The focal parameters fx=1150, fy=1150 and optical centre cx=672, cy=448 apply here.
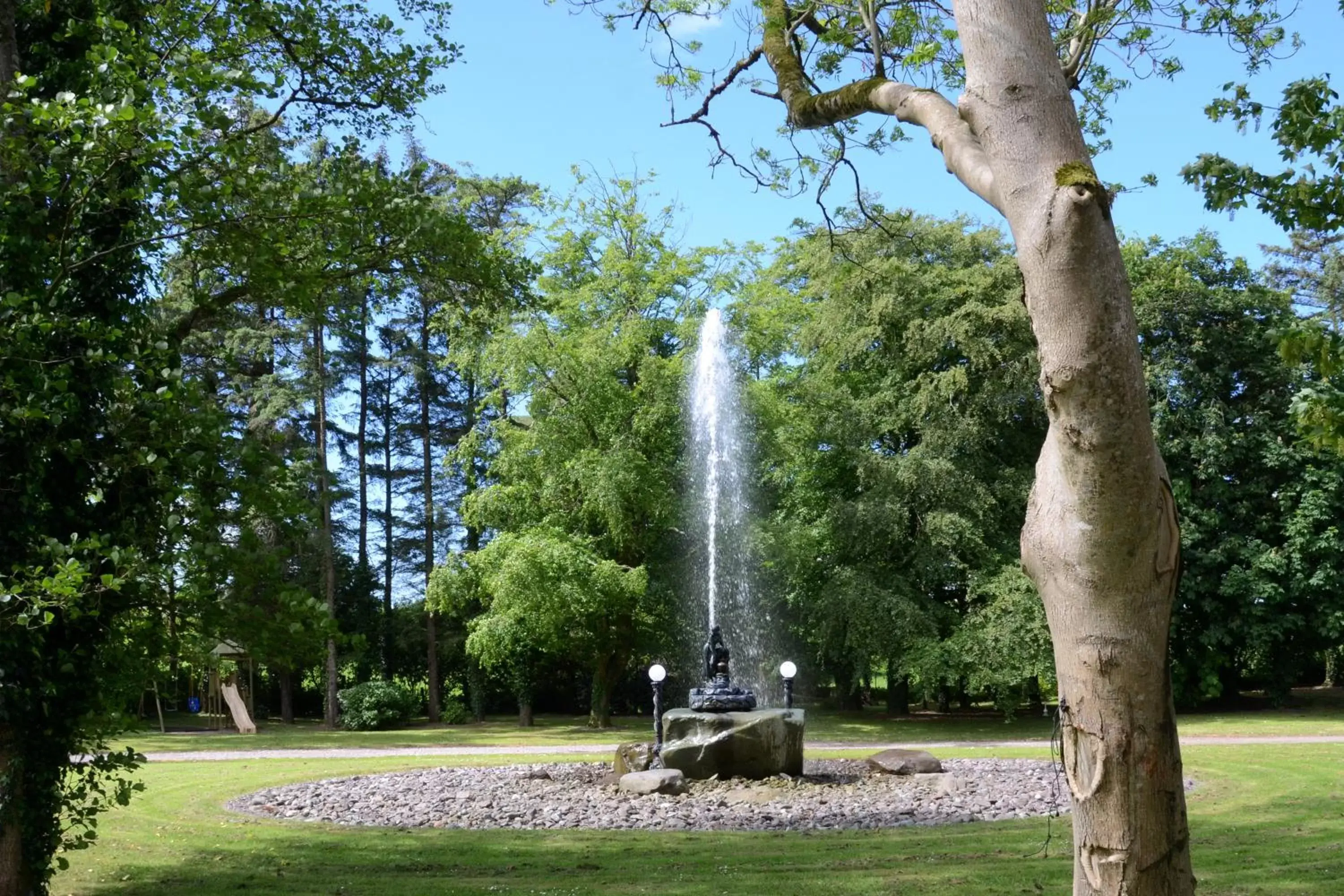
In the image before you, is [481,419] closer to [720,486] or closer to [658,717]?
[720,486]

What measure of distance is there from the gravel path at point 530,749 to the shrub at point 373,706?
285 inches

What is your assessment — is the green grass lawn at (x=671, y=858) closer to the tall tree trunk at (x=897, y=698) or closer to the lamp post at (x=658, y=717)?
the lamp post at (x=658, y=717)

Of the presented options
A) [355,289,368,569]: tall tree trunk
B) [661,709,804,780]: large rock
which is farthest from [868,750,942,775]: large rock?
[355,289,368,569]: tall tree trunk

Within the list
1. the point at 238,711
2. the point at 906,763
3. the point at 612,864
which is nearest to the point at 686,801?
the point at 612,864

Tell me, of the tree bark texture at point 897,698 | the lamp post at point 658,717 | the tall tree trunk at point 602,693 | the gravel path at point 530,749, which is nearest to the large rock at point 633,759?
the lamp post at point 658,717

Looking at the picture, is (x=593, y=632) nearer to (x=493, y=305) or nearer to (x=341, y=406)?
(x=341, y=406)

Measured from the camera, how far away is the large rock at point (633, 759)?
46.0 feet

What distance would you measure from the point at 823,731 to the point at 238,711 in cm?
1409

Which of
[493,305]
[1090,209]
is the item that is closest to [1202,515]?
[493,305]

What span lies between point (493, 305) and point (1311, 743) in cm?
1514

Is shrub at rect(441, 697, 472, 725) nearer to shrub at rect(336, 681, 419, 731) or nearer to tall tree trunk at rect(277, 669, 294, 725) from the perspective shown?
shrub at rect(336, 681, 419, 731)

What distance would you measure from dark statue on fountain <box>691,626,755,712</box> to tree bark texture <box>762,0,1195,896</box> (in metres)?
10.6

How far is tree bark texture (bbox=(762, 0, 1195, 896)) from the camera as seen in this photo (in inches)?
127

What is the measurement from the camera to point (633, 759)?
14156 millimetres
